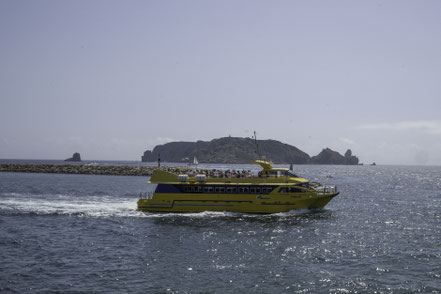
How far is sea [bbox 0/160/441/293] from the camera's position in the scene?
20719 mm

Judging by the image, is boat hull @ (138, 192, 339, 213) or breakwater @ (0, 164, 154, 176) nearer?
boat hull @ (138, 192, 339, 213)

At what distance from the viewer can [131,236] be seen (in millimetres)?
31750

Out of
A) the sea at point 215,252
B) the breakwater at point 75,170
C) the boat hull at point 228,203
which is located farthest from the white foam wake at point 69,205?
the breakwater at point 75,170

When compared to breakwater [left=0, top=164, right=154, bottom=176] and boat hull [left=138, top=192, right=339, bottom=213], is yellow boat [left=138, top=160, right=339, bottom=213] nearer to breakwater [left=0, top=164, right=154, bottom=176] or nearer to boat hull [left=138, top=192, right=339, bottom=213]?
boat hull [left=138, top=192, right=339, bottom=213]

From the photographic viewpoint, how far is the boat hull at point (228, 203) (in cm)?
4216

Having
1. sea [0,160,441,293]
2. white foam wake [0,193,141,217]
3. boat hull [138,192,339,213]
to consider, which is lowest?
sea [0,160,441,293]

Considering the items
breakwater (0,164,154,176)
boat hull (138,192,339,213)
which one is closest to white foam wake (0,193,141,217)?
Result: boat hull (138,192,339,213)

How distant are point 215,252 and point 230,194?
15.3 meters

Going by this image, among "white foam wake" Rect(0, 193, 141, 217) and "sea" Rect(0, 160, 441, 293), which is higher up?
"white foam wake" Rect(0, 193, 141, 217)

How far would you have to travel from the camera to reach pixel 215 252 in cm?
2711

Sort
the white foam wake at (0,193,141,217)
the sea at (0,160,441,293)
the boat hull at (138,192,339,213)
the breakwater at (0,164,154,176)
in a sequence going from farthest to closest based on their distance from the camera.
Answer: the breakwater at (0,164,154,176) < the white foam wake at (0,193,141,217) < the boat hull at (138,192,339,213) < the sea at (0,160,441,293)

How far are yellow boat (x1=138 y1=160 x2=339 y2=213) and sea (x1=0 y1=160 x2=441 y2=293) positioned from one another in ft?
3.91

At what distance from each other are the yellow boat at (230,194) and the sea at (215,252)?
3.91ft

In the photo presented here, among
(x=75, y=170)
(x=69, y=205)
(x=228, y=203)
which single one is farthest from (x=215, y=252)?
(x=75, y=170)
